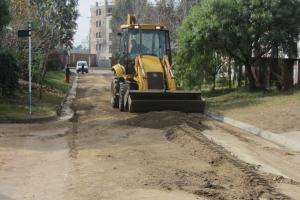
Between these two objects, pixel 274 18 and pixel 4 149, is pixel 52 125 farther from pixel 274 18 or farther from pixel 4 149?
pixel 274 18

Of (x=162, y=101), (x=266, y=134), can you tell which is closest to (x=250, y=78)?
(x=162, y=101)

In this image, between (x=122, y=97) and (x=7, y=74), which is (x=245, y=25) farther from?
(x=7, y=74)

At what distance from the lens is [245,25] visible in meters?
29.0

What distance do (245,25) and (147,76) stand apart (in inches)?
285

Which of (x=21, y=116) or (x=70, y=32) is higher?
(x=70, y=32)

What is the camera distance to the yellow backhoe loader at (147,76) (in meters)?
22.8

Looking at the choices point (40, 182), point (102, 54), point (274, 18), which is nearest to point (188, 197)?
point (40, 182)

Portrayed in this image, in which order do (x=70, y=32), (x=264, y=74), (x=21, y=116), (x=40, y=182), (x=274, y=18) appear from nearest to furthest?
(x=40, y=182) → (x=21, y=116) → (x=274, y=18) → (x=264, y=74) → (x=70, y=32)

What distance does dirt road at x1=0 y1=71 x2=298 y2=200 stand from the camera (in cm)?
978

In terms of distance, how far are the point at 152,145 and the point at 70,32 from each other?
5339 centimetres

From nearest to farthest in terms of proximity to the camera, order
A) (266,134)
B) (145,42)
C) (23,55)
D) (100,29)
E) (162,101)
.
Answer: (266,134) → (162,101) → (145,42) → (23,55) → (100,29)

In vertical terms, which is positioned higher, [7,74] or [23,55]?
[23,55]

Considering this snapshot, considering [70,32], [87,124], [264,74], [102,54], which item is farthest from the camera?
[102,54]

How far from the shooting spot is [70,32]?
67.2 m
